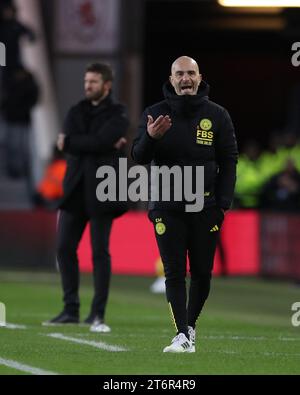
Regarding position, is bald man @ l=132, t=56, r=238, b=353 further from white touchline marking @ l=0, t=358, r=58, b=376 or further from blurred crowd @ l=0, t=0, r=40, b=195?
blurred crowd @ l=0, t=0, r=40, b=195

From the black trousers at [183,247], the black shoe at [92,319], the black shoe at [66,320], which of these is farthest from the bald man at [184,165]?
the black shoe at [66,320]

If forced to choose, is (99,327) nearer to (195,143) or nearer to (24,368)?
(195,143)

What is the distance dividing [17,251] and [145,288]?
3.63 m

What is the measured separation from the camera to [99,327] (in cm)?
1309

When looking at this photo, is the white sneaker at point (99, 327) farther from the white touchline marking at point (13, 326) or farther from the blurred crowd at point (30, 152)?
the blurred crowd at point (30, 152)

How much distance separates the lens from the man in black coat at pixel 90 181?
13516 mm

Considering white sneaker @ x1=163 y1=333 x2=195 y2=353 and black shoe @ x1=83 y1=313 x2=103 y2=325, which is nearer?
white sneaker @ x1=163 y1=333 x2=195 y2=353

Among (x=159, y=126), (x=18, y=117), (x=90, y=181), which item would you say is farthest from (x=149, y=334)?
(x=18, y=117)

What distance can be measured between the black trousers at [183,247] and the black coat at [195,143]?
0.10 meters

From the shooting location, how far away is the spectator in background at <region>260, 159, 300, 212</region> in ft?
75.7

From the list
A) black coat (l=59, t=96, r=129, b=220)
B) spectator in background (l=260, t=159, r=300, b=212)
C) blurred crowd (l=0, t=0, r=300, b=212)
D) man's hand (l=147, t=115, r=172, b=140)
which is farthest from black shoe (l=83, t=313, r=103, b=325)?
blurred crowd (l=0, t=0, r=300, b=212)

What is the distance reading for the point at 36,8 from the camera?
28.2 meters

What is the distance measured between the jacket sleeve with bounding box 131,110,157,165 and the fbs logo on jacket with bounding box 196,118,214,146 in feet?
1.21
